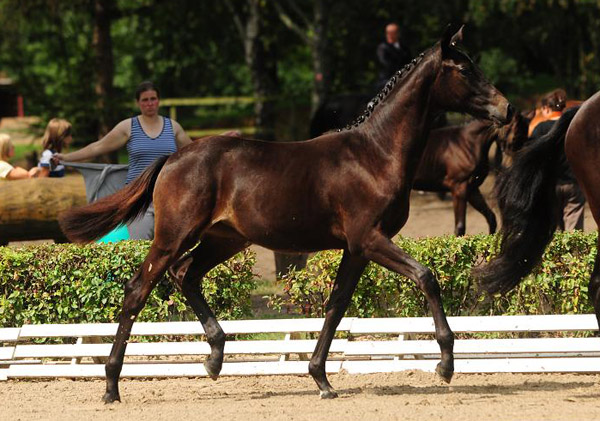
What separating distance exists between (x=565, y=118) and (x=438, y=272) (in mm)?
1523

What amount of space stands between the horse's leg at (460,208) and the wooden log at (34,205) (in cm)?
456

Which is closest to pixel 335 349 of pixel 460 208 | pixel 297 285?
pixel 297 285

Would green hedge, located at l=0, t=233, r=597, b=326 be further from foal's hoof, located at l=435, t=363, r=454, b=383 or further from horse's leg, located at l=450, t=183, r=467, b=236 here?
horse's leg, located at l=450, t=183, r=467, b=236

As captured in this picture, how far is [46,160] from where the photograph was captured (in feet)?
32.5

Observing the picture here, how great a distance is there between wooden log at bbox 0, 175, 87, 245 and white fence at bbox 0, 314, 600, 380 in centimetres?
234

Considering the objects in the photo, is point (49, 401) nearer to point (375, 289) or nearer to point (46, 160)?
point (375, 289)

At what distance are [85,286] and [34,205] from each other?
2292mm

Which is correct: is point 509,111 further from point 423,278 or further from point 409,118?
point 423,278

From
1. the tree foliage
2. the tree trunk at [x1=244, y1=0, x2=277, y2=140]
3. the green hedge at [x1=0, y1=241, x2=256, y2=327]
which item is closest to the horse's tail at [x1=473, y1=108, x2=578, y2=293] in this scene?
the green hedge at [x1=0, y1=241, x2=256, y2=327]

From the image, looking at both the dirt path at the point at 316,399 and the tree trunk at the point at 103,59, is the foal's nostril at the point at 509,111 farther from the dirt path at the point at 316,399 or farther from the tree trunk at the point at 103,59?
the tree trunk at the point at 103,59

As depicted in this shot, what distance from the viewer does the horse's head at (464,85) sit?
6.38 meters

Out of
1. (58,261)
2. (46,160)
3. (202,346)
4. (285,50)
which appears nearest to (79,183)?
(46,160)

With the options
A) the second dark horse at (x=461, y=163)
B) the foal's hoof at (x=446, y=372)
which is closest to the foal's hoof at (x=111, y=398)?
the foal's hoof at (x=446, y=372)

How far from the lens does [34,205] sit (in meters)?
10.1
